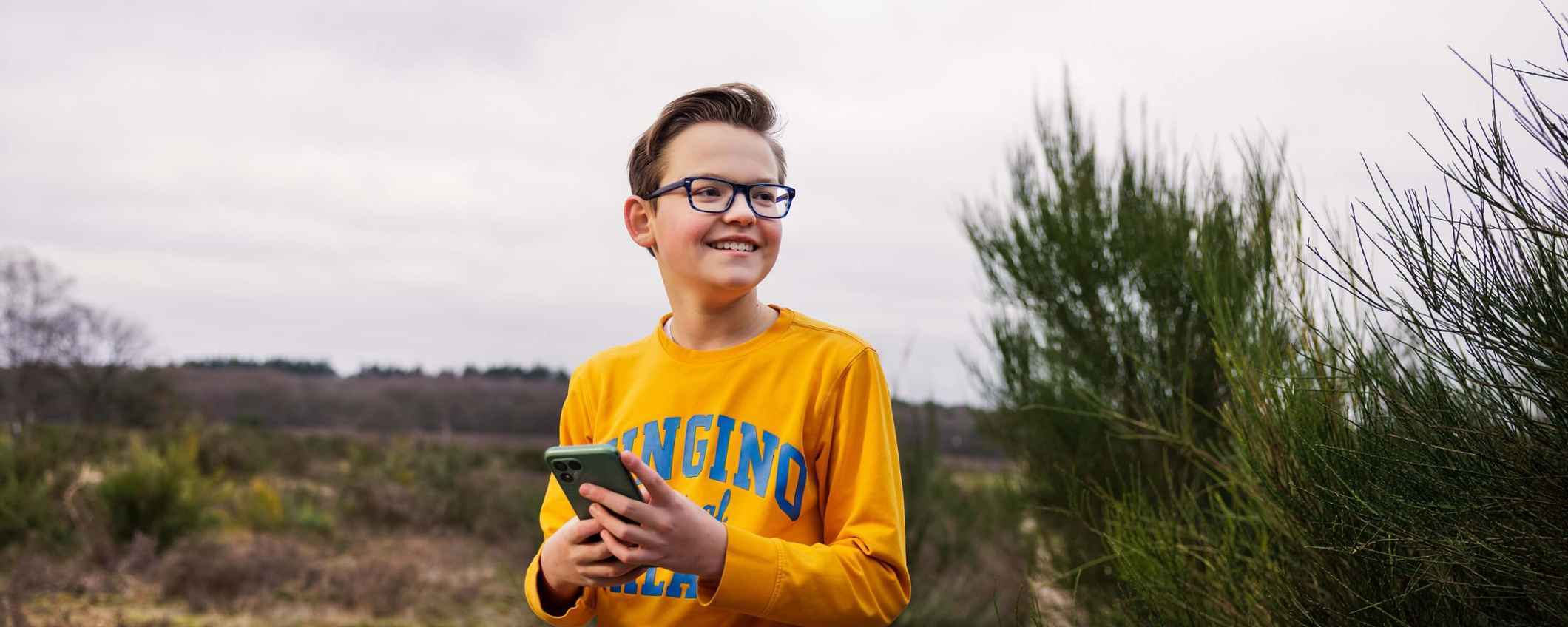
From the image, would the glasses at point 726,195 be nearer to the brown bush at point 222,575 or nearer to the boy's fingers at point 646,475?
the boy's fingers at point 646,475

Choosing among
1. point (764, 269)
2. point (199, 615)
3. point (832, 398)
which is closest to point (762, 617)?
point (832, 398)

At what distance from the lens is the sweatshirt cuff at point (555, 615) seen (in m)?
1.75

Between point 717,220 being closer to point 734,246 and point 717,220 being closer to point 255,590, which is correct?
point 734,246

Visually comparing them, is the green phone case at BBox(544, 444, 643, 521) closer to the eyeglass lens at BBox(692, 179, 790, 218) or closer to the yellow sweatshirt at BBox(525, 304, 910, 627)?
the yellow sweatshirt at BBox(525, 304, 910, 627)

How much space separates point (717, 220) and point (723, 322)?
19cm

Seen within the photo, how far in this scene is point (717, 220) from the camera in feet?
5.65

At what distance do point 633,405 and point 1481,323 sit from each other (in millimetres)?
1458

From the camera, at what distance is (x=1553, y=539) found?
71.2 inches

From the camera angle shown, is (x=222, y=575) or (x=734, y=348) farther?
(x=222, y=575)

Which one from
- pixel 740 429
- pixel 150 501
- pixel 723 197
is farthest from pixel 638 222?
pixel 150 501

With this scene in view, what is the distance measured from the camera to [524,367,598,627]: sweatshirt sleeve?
176 centimetres

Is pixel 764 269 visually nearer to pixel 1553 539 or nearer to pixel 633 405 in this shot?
pixel 633 405

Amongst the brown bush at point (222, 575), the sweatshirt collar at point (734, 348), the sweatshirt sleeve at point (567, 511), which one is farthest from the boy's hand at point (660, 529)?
the brown bush at point (222, 575)

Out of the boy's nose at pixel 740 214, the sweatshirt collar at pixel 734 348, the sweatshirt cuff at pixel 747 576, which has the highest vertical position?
the boy's nose at pixel 740 214
